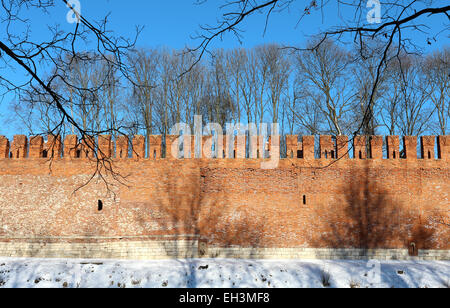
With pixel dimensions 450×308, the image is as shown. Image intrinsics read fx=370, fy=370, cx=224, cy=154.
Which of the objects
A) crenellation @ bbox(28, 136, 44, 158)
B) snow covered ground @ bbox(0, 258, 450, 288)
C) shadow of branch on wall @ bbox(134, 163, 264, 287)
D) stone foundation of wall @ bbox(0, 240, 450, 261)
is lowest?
snow covered ground @ bbox(0, 258, 450, 288)

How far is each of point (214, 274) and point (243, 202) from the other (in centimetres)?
255

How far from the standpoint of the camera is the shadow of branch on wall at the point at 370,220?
10789 millimetres

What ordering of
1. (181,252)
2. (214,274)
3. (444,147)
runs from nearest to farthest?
(214,274) → (181,252) → (444,147)

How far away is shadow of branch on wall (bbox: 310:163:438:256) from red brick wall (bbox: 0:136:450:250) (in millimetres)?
29

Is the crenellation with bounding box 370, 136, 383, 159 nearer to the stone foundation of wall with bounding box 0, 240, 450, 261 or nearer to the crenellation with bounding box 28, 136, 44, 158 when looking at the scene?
the stone foundation of wall with bounding box 0, 240, 450, 261

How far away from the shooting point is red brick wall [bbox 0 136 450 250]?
35.4ft

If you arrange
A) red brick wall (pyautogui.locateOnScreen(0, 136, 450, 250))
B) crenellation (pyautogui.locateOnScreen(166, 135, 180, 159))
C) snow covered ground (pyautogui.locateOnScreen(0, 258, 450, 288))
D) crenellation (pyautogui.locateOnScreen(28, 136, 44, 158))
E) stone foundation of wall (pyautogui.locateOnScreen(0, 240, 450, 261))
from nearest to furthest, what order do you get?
snow covered ground (pyautogui.locateOnScreen(0, 258, 450, 288)) → stone foundation of wall (pyautogui.locateOnScreen(0, 240, 450, 261)) → red brick wall (pyautogui.locateOnScreen(0, 136, 450, 250)) → crenellation (pyautogui.locateOnScreen(166, 135, 180, 159)) → crenellation (pyautogui.locateOnScreen(28, 136, 44, 158))

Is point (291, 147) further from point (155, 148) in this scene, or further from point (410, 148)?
point (155, 148)

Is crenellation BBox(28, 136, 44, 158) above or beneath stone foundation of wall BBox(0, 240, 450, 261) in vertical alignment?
above

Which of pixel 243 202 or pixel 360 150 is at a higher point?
pixel 360 150

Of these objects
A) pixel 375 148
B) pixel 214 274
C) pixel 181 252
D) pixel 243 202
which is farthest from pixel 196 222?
pixel 375 148

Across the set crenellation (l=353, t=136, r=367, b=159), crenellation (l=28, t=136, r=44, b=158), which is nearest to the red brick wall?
A: crenellation (l=353, t=136, r=367, b=159)

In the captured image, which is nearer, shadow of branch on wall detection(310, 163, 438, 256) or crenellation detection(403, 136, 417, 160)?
shadow of branch on wall detection(310, 163, 438, 256)

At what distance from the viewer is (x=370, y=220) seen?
35.7 feet
